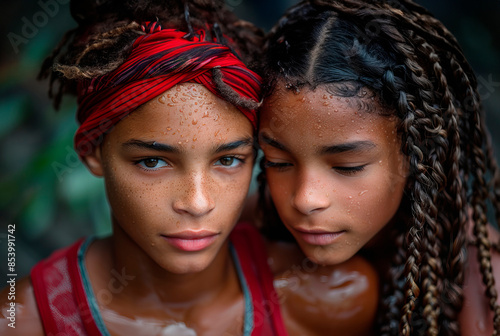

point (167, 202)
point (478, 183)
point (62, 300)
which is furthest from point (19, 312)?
point (478, 183)

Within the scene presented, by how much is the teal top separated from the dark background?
106 centimetres

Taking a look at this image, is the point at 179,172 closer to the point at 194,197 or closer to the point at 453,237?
the point at 194,197

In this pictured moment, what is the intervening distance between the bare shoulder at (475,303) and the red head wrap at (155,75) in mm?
1071

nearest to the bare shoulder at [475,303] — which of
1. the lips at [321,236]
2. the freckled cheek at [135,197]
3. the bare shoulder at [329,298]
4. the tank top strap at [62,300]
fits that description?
the bare shoulder at [329,298]

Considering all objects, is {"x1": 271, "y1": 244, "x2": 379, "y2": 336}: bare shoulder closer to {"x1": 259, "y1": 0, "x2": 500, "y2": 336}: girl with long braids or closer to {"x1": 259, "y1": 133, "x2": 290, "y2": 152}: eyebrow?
{"x1": 259, "y1": 0, "x2": 500, "y2": 336}: girl with long braids

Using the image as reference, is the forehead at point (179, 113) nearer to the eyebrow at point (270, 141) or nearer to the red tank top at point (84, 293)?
the eyebrow at point (270, 141)

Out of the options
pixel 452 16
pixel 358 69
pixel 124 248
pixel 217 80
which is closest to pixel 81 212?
pixel 124 248

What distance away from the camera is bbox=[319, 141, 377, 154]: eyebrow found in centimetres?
159

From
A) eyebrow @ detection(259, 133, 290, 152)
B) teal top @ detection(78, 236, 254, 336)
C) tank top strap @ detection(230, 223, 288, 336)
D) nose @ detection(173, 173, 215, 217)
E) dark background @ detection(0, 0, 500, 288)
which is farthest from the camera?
dark background @ detection(0, 0, 500, 288)

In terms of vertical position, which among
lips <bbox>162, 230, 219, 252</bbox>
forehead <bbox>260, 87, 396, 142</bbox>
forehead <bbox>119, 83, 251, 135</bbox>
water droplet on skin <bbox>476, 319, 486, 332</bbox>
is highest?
forehead <bbox>119, 83, 251, 135</bbox>

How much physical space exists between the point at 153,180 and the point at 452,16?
214cm

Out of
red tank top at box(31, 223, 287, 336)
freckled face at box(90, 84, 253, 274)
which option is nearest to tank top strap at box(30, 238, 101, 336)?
red tank top at box(31, 223, 287, 336)

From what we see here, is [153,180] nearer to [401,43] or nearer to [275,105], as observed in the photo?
[275,105]

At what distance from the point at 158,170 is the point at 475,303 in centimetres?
130
